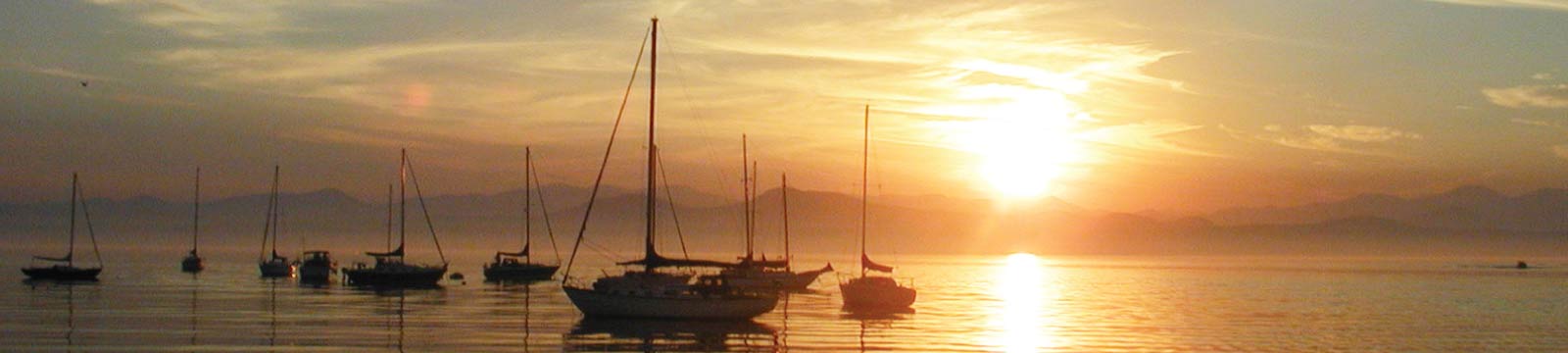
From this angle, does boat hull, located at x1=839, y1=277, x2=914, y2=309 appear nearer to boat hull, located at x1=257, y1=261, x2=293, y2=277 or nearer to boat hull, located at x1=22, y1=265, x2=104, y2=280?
boat hull, located at x1=22, y1=265, x2=104, y2=280

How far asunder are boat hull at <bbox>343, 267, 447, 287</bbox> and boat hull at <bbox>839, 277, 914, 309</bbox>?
32209 millimetres

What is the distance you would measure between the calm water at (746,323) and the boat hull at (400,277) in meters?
2.57

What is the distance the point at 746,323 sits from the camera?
184 ft

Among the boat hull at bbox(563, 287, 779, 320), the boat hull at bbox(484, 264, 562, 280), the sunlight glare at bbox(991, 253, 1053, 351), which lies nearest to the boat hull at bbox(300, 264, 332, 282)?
the boat hull at bbox(484, 264, 562, 280)

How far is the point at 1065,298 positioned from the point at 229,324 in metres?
54.1

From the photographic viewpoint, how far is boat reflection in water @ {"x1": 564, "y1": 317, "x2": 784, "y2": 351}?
150ft

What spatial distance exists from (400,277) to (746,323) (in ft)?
130

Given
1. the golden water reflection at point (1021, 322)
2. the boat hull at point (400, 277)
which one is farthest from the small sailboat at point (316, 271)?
the golden water reflection at point (1021, 322)

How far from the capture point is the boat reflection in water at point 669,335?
45.8m

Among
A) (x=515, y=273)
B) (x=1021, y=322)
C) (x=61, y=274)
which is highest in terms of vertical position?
(x=61, y=274)

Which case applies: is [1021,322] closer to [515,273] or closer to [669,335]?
[669,335]

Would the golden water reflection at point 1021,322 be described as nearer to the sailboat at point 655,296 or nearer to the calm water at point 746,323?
the calm water at point 746,323

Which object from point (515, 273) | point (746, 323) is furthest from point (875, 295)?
point (515, 273)

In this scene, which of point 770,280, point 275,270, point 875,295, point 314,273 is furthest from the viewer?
point 275,270
